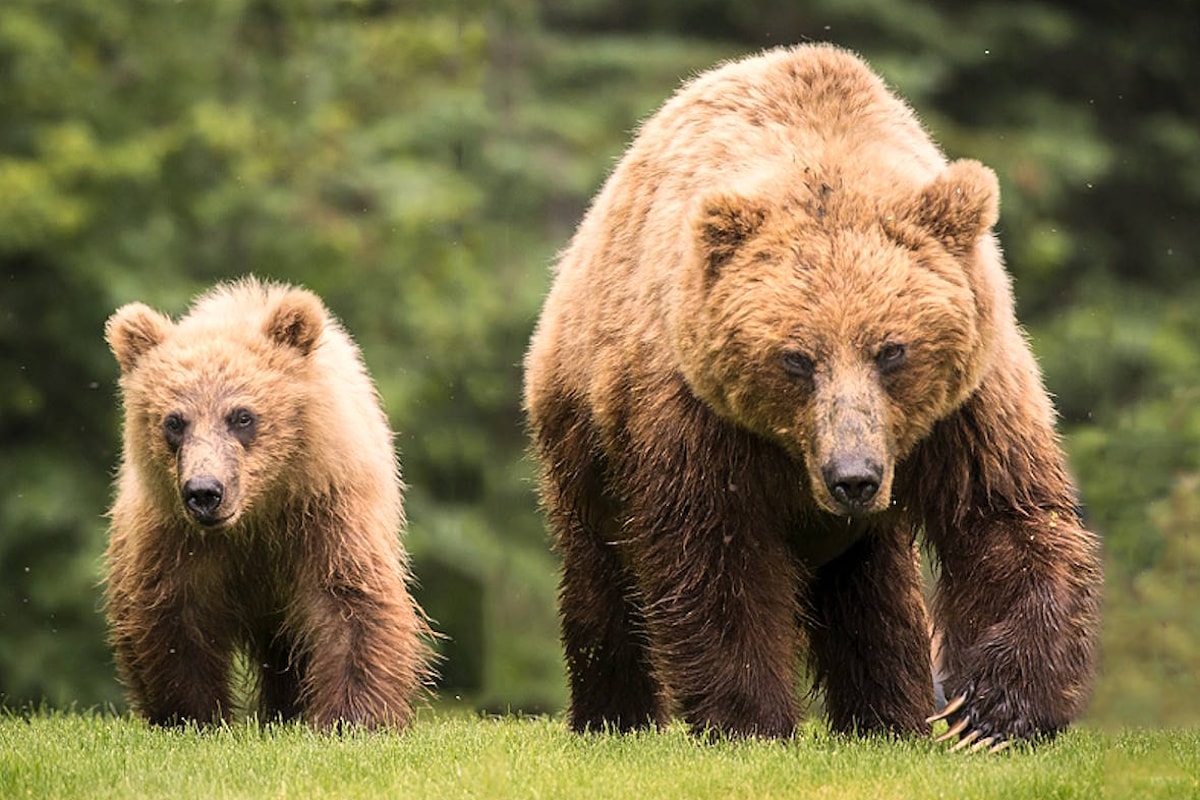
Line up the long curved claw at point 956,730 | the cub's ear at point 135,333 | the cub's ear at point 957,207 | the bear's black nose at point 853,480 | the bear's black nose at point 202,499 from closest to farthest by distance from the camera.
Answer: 1. the bear's black nose at point 853,480
2. the cub's ear at point 957,207
3. the long curved claw at point 956,730
4. the bear's black nose at point 202,499
5. the cub's ear at point 135,333

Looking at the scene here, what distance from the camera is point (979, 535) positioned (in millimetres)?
6953

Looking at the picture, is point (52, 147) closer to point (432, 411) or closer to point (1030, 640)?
point (432, 411)

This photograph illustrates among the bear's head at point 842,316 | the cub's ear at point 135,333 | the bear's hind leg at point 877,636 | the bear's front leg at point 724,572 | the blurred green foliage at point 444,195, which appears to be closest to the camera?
the bear's head at point 842,316

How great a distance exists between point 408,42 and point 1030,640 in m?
12.7

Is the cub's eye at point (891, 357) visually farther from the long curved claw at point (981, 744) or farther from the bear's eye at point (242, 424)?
the bear's eye at point (242, 424)

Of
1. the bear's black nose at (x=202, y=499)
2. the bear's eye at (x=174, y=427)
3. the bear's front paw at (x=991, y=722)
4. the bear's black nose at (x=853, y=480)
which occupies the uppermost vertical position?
the bear's black nose at (x=853, y=480)

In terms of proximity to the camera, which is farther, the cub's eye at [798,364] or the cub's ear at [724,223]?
the cub's ear at [724,223]

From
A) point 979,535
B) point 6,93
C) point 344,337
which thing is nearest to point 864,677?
point 979,535

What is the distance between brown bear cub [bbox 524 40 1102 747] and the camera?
6566mm

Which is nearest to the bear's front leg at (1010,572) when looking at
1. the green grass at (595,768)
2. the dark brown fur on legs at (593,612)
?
the green grass at (595,768)

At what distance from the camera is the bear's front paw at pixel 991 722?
6.77 meters

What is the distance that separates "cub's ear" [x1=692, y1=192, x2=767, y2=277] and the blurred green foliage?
8.04 m

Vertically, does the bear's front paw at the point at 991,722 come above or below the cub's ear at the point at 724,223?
below

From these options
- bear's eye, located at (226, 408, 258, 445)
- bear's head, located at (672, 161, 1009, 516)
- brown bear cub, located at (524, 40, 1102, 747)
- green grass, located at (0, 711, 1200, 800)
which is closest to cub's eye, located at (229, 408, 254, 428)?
bear's eye, located at (226, 408, 258, 445)
